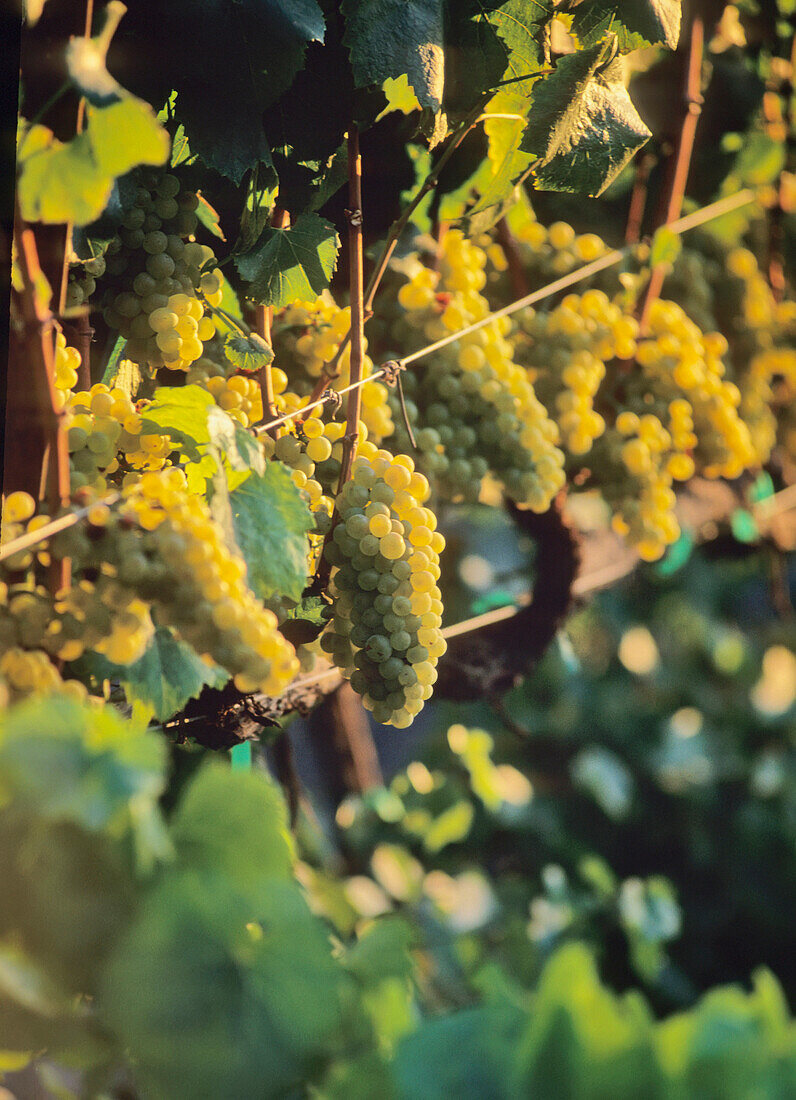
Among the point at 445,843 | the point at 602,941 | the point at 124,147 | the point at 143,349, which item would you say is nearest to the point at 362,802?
the point at 445,843

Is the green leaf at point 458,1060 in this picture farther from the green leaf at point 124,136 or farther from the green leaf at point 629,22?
the green leaf at point 629,22

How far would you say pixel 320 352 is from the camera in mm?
588

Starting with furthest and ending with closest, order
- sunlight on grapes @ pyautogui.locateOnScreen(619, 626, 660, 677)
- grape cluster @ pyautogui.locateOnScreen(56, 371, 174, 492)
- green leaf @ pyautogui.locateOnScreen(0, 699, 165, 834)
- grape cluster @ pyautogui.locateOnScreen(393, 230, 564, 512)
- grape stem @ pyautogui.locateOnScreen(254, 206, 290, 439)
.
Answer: sunlight on grapes @ pyautogui.locateOnScreen(619, 626, 660, 677) < grape cluster @ pyautogui.locateOnScreen(393, 230, 564, 512) < grape stem @ pyautogui.locateOnScreen(254, 206, 290, 439) < grape cluster @ pyautogui.locateOnScreen(56, 371, 174, 492) < green leaf @ pyautogui.locateOnScreen(0, 699, 165, 834)

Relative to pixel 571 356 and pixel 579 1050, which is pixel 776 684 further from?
pixel 579 1050

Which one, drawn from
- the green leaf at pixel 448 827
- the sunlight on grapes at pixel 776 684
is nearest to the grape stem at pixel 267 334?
the green leaf at pixel 448 827

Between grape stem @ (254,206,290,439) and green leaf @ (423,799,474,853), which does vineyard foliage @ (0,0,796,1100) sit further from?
green leaf @ (423,799,474,853)

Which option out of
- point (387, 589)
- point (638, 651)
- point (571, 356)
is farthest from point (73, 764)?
point (638, 651)

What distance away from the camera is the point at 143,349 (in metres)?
0.48

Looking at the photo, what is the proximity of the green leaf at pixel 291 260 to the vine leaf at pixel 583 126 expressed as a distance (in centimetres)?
13

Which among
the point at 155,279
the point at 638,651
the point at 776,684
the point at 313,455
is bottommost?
the point at 776,684

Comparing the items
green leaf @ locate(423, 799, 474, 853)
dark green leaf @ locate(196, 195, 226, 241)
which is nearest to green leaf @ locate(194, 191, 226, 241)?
dark green leaf @ locate(196, 195, 226, 241)

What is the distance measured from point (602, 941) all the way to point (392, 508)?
34.2 inches

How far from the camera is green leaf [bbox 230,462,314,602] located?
44 centimetres

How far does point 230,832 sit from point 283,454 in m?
0.22
